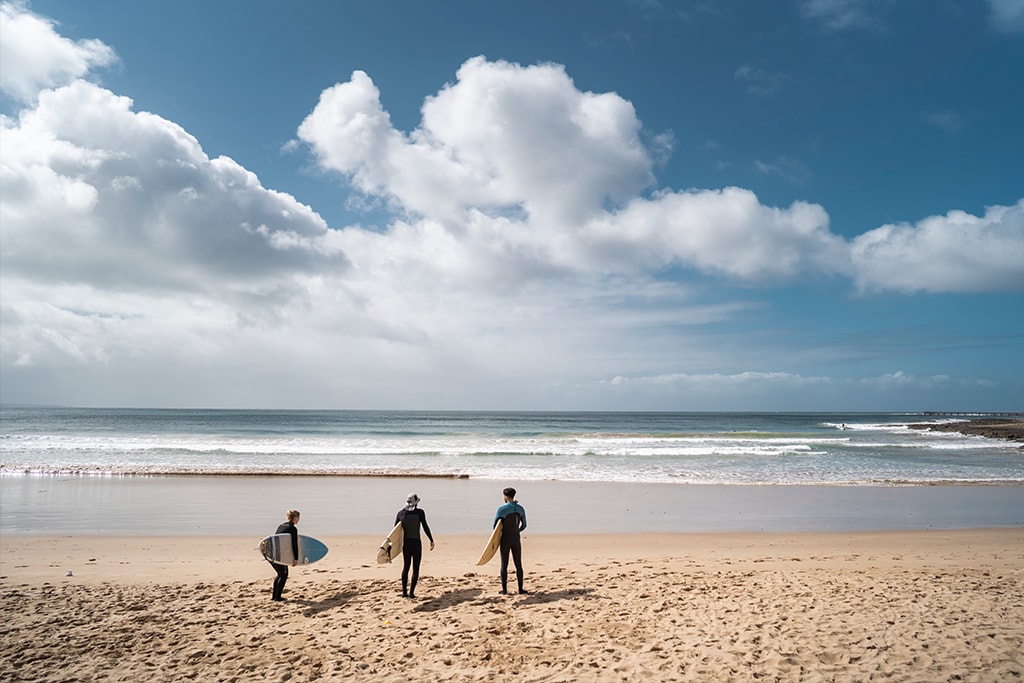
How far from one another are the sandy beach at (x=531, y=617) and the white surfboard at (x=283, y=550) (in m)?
0.55

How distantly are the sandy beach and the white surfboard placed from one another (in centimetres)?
55

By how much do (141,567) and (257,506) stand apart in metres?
6.68

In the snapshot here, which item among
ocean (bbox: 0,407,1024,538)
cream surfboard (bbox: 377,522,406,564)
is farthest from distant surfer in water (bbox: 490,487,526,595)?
ocean (bbox: 0,407,1024,538)

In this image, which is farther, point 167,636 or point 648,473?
point 648,473

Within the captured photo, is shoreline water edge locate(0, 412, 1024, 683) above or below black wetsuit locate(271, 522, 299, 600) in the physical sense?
below

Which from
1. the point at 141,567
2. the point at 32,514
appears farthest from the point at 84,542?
the point at 32,514

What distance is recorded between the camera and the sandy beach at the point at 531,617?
6094 millimetres

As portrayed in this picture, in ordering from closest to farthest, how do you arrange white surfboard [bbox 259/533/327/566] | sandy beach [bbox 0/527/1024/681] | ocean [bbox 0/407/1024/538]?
sandy beach [bbox 0/527/1024/681] → white surfboard [bbox 259/533/327/566] → ocean [bbox 0/407/1024/538]

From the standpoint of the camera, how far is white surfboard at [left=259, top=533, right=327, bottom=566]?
28.0ft

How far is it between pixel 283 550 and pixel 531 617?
3.93 meters

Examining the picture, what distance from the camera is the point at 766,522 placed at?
14.7 meters

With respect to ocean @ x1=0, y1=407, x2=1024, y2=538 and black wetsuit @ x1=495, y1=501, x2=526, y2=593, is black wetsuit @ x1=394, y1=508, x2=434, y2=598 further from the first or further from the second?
ocean @ x1=0, y1=407, x2=1024, y2=538

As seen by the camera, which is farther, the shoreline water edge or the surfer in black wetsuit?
the surfer in black wetsuit

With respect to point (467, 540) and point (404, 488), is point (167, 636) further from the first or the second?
→ point (404, 488)
